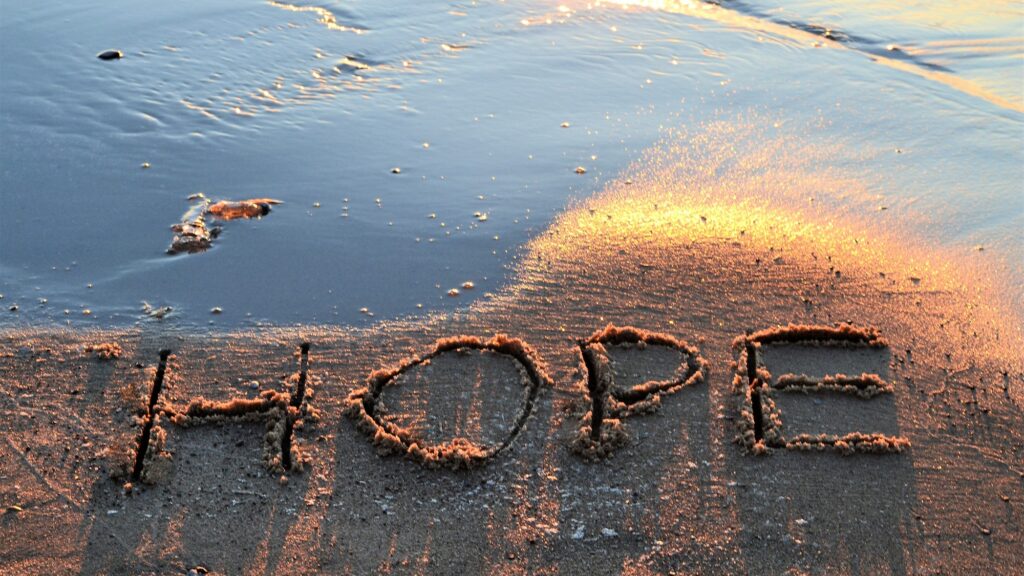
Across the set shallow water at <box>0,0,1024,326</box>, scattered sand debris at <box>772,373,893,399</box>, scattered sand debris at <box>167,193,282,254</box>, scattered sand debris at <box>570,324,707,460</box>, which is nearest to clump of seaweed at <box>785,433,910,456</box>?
scattered sand debris at <box>772,373,893,399</box>

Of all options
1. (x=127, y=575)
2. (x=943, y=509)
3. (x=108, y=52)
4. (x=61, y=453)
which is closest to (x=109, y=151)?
(x=108, y=52)

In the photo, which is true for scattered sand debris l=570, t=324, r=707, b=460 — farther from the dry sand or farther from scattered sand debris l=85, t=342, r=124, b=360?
scattered sand debris l=85, t=342, r=124, b=360

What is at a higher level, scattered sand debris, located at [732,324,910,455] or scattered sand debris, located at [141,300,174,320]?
scattered sand debris, located at [732,324,910,455]

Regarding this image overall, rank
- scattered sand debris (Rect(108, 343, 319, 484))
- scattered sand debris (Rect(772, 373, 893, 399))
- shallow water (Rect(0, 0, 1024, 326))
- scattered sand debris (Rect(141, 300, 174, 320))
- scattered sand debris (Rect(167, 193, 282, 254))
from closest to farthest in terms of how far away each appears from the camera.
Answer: scattered sand debris (Rect(108, 343, 319, 484)), scattered sand debris (Rect(772, 373, 893, 399)), scattered sand debris (Rect(141, 300, 174, 320)), shallow water (Rect(0, 0, 1024, 326)), scattered sand debris (Rect(167, 193, 282, 254))

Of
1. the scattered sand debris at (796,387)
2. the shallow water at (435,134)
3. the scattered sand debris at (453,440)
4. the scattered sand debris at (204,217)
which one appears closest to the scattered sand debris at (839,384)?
the scattered sand debris at (796,387)

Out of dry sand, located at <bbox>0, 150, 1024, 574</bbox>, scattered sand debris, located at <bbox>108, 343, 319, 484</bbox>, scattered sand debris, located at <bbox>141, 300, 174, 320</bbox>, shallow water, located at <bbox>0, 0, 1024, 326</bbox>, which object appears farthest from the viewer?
shallow water, located at <bbox>0, 0, 1024, 326</bbox>

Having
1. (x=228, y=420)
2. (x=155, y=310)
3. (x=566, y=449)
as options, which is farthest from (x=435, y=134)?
(x=566, y=449)

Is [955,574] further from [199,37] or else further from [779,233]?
[199,37]
